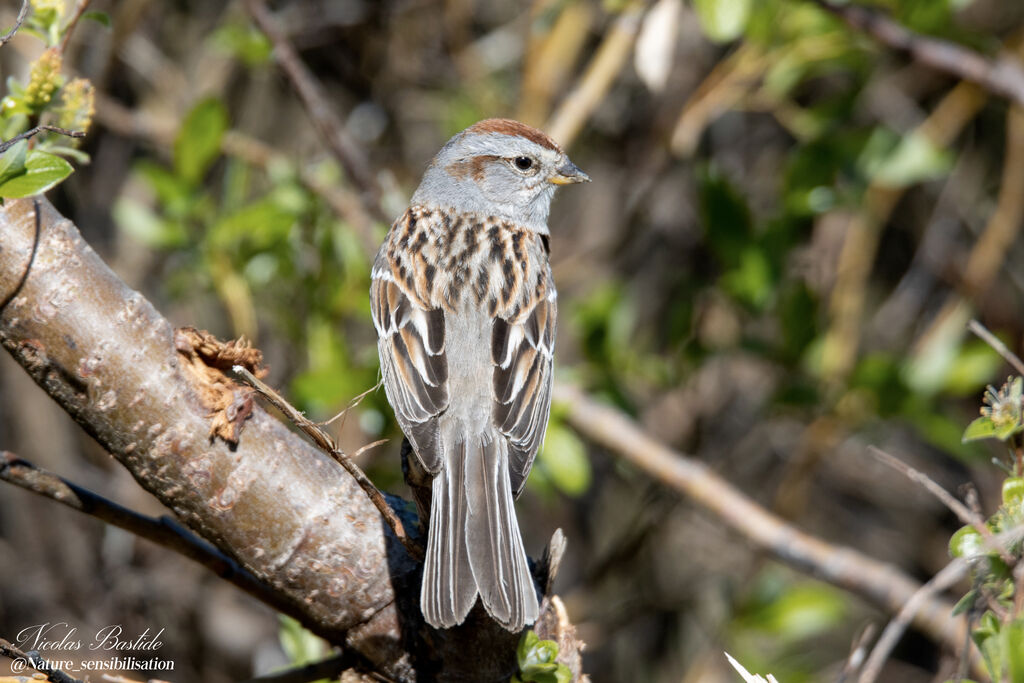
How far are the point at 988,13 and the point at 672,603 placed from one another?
366 centimetres

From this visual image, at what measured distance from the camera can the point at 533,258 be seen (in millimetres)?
3379

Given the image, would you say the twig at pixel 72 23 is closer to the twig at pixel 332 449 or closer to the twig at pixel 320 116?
the twig at pixel 332 449

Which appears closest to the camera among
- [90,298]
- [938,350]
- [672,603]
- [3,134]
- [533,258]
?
[90,298]

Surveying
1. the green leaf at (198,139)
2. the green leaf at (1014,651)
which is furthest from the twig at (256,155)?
the green leaf at (1014,651)

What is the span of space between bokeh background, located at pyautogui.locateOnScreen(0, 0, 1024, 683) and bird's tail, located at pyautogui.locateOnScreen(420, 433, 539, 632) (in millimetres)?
950

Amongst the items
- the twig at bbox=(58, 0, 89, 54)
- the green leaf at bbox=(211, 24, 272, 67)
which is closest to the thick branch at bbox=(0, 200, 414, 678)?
the twig at bbox=(58, 0, 89, 54)

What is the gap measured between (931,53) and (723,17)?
103cm

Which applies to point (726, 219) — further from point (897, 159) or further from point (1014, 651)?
point (1014, 651)

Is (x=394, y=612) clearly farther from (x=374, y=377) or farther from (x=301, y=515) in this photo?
(x=374, y=377)

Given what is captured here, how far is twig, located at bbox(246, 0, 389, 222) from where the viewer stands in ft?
11.7

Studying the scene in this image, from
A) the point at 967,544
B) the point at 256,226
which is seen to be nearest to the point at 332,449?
the point at 967,544

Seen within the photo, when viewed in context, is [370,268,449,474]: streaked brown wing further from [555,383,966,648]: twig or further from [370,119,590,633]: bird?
[555,383,966,648]: twig

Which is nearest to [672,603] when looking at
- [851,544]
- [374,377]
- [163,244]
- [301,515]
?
[851,544]
